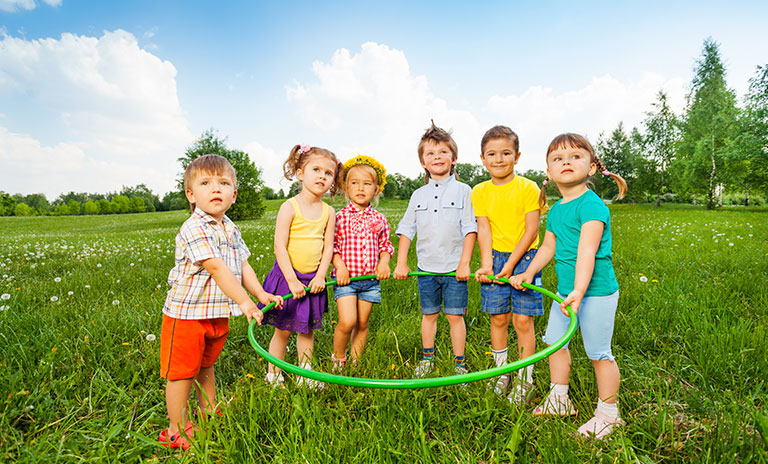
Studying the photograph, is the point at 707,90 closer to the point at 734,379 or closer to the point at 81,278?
the point at 734,379

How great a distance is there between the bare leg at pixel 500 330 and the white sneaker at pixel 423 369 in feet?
1.95

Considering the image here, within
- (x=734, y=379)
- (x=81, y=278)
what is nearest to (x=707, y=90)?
(x=734, y=379)

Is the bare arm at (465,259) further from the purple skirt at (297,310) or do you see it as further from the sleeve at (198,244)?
the sleeve at (198,244)

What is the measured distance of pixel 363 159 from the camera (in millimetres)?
3418

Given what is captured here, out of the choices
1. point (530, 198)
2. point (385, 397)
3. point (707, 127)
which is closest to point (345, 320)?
point (385, 397)

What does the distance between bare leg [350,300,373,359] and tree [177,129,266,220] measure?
96.5ft

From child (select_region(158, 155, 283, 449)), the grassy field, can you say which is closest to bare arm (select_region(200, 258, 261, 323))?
child (select_region(158, 155, 283, 449))

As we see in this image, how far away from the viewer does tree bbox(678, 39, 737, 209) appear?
2877cm

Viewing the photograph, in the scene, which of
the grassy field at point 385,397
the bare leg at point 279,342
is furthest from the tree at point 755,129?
the bare leg at point 279,342

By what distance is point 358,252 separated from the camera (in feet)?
11.0

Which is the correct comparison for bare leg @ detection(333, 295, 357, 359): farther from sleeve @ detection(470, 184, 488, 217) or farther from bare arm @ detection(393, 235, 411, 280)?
sleeve @ detection(470, 184, 488, 217)

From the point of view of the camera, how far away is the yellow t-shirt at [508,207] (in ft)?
10.2

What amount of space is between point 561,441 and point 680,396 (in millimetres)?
1330

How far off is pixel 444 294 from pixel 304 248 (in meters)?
1.29
